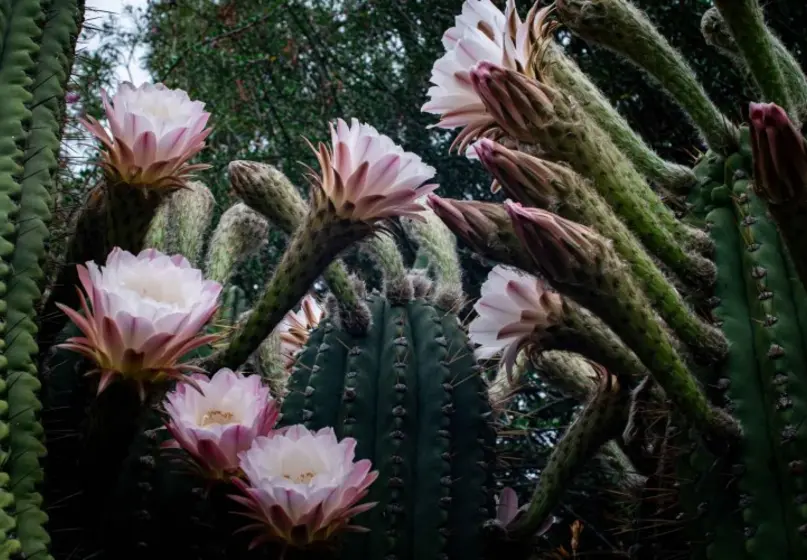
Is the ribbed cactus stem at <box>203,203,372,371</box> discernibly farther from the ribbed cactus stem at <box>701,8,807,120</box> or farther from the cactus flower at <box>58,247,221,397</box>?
the ribbed cactus stem at <box>701,8,807,120</box>

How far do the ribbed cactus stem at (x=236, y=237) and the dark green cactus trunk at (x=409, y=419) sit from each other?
26cm

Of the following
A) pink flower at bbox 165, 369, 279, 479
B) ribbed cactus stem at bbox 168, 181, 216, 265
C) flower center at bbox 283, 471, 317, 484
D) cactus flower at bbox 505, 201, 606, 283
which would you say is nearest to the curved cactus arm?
ribbed cactus stem at bbox 168, 181, 216, 265

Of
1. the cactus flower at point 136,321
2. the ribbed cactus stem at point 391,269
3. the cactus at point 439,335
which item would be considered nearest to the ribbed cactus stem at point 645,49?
the cactus at point 439,335

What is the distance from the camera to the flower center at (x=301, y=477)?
32.2 inches

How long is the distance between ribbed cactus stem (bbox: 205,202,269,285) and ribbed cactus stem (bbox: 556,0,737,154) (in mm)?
575

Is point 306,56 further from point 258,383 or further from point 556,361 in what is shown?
point 258,383

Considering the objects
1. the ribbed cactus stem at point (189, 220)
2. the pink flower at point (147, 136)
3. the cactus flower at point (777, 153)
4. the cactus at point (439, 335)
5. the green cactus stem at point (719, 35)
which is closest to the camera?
the cactus flower at point (777, 153)

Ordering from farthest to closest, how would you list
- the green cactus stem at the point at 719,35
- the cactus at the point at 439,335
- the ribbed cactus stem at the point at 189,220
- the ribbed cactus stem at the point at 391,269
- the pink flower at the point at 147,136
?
1. the ribbed cactus stem at the point at 189,220
2. the ribbed cactus stem at the point at 391,269
3. the green cactus stem at the point at 719,35
4. the pink flower at the point at 147,136
5. the cactus at the point at 439,335

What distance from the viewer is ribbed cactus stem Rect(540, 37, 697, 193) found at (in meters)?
1.01

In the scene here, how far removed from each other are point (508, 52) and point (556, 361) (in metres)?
0.41

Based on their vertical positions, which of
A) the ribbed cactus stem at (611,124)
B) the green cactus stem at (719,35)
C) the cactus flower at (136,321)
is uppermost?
the green cactus stem at (719,35)

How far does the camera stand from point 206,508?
0.91 metres

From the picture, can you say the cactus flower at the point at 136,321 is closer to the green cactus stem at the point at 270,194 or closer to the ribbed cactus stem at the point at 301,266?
the ribbed cactus stem at the point at 301,266

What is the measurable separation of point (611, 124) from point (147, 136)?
50 centimetres
